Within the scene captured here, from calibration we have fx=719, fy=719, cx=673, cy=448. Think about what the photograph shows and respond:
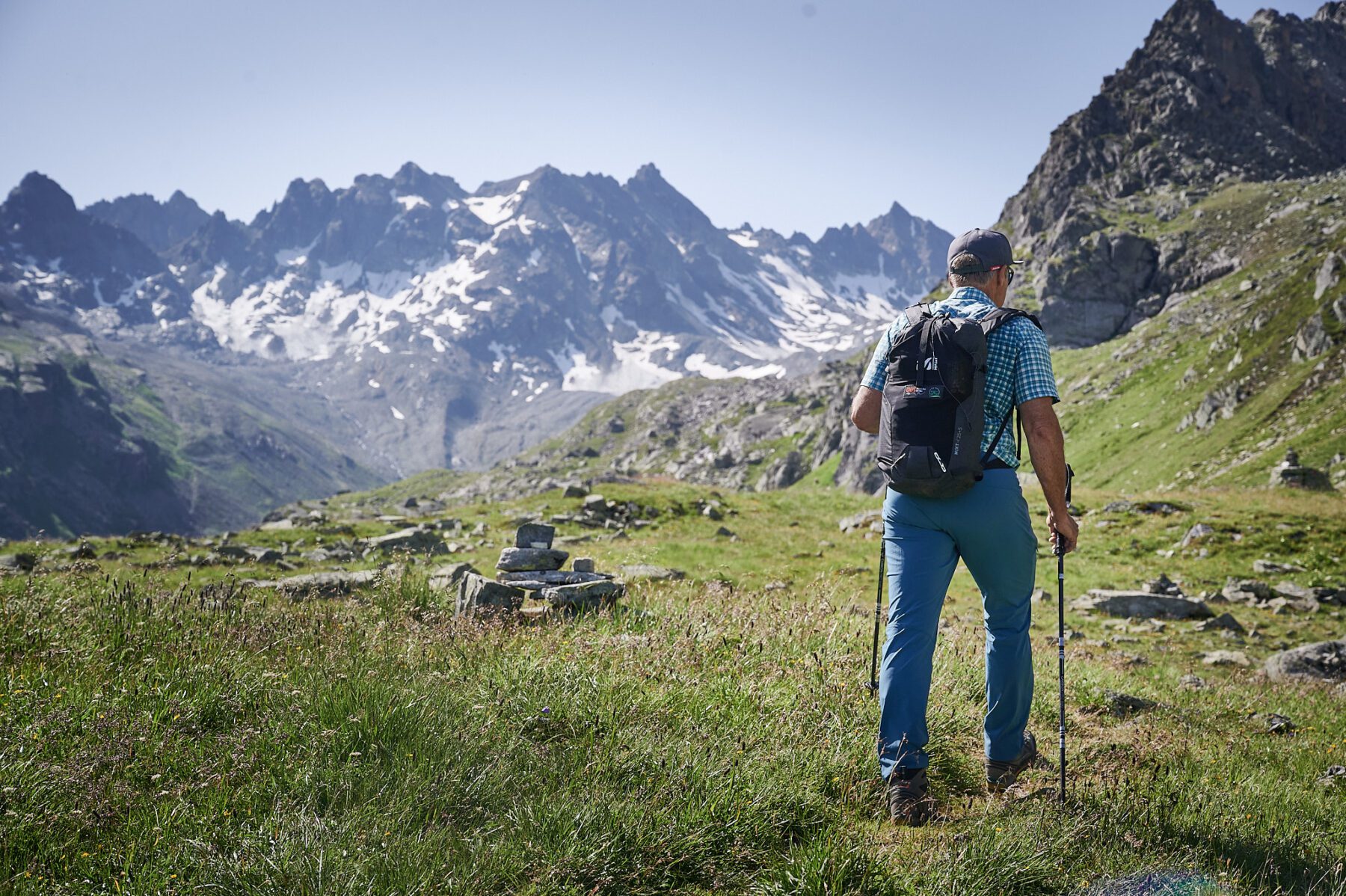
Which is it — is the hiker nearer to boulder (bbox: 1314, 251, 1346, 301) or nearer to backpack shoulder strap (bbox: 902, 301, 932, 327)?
backpack shoulder strap (bbox: 902, 301, 932, 327)

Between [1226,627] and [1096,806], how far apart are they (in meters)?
12.6

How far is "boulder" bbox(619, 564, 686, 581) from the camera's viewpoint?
14820mm

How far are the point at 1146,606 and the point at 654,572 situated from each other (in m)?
10.6

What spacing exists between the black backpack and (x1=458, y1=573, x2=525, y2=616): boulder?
519 cm

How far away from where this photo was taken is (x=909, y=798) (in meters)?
4.93

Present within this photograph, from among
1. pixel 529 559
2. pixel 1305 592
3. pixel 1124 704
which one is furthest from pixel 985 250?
pixel 1305 592

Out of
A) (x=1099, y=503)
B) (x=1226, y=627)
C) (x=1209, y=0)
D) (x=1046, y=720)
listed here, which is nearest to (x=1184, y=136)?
(x=1209, y=0)

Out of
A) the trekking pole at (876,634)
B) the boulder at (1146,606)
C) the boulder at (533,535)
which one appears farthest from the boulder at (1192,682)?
the boulder at (533,535)

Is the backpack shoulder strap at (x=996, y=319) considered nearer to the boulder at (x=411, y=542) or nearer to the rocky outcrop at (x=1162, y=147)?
the boulder at (x=411, y=542)

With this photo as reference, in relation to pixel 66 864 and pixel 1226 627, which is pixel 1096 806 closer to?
pixel 66 864

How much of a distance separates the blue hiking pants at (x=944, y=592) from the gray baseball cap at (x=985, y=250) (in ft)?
5.56

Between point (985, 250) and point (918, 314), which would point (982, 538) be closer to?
point (918, 314)

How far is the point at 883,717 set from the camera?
17.3 feet

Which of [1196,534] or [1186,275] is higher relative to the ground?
[1186,275]
